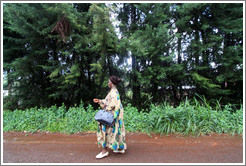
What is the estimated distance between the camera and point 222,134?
3.67 m

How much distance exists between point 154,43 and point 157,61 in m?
0.73

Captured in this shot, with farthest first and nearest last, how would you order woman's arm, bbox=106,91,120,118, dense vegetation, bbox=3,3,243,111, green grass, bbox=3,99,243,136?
dense vegetation, bbox=3,3,243,111
green grass, bbox=3,99,243,136
woman's arm, bbox=106,91,120,118

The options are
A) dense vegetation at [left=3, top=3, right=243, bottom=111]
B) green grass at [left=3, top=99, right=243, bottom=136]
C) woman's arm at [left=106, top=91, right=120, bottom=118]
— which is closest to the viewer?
woman's arm at [left=106, top=91, right=120, bottom=118]

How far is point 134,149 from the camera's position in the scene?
3.12m

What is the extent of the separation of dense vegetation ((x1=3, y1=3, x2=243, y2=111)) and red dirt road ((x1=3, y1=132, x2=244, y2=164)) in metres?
0.63

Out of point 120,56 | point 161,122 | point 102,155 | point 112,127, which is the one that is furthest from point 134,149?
point 120,56

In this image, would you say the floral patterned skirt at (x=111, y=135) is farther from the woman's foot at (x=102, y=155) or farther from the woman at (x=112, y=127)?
the woman's foot at (x=102, y=155)

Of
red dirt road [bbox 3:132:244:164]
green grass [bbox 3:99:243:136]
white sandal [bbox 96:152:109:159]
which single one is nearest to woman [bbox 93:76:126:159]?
white sandal [bbox 96:152:109:159]

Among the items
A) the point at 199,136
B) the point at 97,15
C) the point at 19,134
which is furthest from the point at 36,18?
the point at 199,136

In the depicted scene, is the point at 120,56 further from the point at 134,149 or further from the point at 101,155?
the point at 101,155

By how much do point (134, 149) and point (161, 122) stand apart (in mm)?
1317

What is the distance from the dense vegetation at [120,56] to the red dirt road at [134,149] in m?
0.63

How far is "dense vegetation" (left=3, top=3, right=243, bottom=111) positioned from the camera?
4984 millimetres

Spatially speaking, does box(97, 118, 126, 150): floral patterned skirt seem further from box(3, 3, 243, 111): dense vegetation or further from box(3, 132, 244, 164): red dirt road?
box(3, 3, 243, 111): dense vegetation
